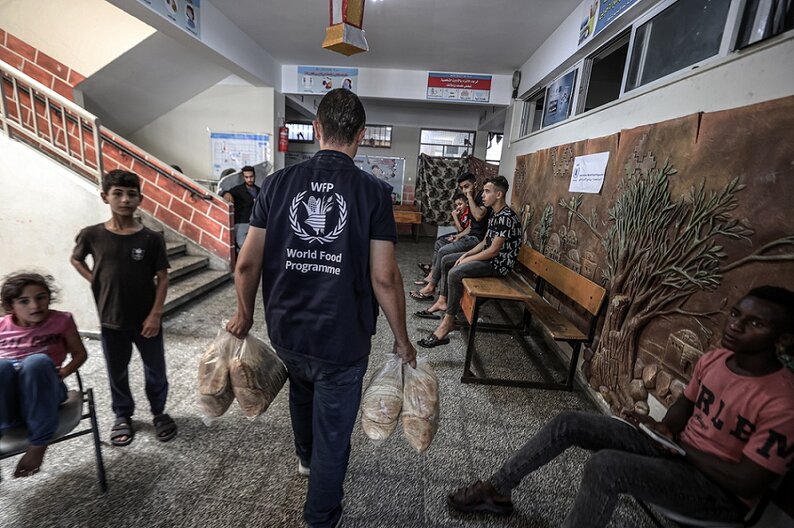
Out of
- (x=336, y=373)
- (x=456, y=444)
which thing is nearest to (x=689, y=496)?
(x=456, y=444)

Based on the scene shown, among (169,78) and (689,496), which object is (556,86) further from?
(169,78)

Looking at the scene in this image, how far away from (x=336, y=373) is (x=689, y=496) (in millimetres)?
1207

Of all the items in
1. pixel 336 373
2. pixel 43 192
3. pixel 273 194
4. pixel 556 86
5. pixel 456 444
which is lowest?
pixel 456 444

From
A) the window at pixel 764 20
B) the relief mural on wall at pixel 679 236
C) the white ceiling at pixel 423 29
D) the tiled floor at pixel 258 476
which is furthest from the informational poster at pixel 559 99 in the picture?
the tiled floor at pixel 258 476

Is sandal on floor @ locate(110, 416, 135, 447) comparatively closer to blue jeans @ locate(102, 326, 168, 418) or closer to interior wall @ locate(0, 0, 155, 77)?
blue jeans @ locate(102, 326, 168, 418)

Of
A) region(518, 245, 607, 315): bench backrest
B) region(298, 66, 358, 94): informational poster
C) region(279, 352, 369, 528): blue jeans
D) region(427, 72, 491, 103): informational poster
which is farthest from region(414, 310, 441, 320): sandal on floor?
region(298, 66, 358, 94): informational poster

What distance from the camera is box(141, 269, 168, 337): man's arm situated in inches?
68.2

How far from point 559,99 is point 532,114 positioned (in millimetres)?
1226

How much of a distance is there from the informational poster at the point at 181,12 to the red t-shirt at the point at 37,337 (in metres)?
3.23

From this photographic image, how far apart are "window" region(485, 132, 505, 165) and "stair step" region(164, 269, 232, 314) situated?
669 cm

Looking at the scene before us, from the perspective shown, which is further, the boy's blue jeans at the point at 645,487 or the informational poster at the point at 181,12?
the informational poster at the point at 181,12

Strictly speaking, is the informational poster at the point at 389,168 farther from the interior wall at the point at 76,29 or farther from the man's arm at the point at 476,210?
the interior wall at the point at 76,29

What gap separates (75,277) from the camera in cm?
267

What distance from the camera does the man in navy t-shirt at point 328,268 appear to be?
1.13 metres
